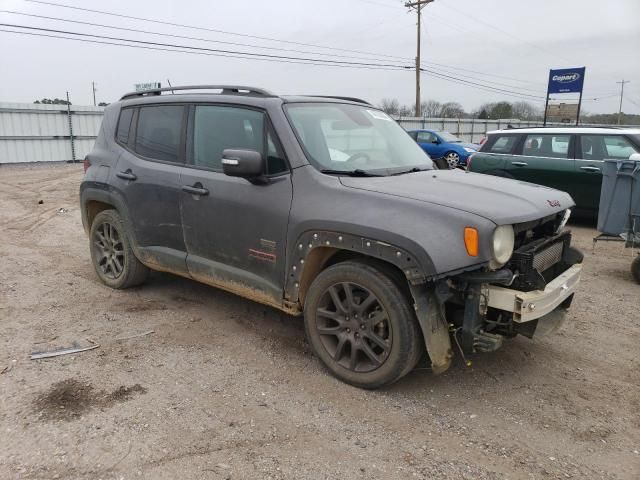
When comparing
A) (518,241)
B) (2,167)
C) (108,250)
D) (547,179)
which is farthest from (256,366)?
(2,167)

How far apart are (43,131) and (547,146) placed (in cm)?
1822

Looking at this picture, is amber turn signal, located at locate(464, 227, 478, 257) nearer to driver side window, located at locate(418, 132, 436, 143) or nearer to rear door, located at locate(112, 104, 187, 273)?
rear door, located at locate(112, 104, 187, 273)

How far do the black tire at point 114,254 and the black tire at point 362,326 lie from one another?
7.71 feet

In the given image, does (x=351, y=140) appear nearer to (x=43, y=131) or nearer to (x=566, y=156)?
(x=566, y=156)

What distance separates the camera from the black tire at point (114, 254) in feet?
16.9

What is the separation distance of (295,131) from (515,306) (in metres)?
1.90

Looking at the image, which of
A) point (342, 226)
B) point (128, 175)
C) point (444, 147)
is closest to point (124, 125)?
point (128, 175)

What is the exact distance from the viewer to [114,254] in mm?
5340

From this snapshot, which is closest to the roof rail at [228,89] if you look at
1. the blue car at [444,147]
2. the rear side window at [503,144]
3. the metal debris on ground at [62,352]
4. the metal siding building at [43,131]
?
the metal debris on ground at [62,352]

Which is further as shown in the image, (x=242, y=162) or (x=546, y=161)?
(x=546, y=161)

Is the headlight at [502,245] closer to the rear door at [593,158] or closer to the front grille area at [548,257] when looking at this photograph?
the front grille area at [548,257]

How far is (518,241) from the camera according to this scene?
345cm

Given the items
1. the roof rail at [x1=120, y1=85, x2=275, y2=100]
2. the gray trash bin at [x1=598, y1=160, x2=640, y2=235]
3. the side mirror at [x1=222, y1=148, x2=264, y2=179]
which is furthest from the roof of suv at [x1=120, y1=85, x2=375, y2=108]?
the gray trash bin at [x1=598, y1=160, x2=640, y2=235]

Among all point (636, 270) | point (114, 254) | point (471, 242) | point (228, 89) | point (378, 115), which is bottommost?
point (636, 270)
